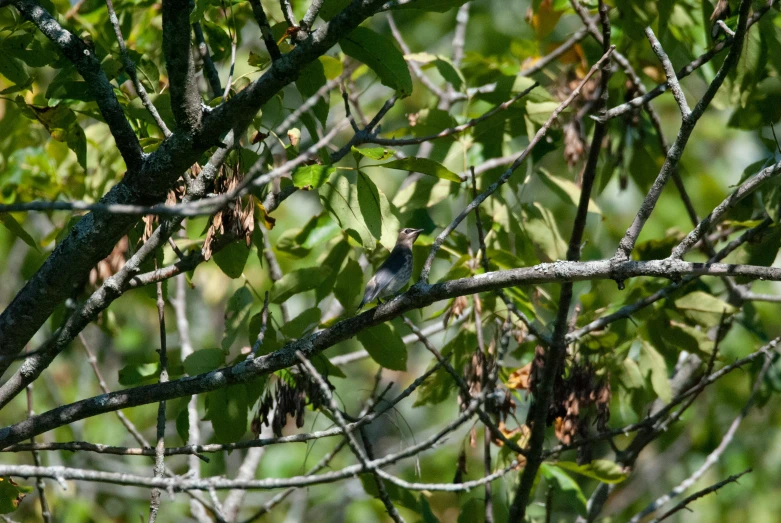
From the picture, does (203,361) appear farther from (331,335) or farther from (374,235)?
(374,235)

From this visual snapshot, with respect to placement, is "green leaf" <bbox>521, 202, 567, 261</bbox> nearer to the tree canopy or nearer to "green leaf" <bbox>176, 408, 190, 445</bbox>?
A: the tree canopy

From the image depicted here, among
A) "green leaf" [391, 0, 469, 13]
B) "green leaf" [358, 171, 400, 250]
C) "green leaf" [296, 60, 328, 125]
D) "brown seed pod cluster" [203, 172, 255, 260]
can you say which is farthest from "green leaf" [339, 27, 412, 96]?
"brown seed pod cluster" [203, 172, 255, 260]

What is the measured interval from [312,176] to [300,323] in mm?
897

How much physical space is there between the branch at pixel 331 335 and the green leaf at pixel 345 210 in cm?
31

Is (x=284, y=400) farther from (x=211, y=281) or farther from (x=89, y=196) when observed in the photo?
Answer: (x=211, y=281)

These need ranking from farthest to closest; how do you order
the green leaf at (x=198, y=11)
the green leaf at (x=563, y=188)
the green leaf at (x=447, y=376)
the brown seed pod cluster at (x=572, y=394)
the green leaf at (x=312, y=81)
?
the green leaf at (x=563, y=188)
the green leaf at (x=447, y=376)
the brown seed pod cluster at (x=572, y=394)
the green leaf at (x=312, y=81)
the green leaf at (x=198, y=11)

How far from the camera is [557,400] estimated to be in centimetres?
373

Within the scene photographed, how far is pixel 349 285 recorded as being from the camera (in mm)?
3730

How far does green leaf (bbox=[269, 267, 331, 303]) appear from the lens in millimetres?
3533

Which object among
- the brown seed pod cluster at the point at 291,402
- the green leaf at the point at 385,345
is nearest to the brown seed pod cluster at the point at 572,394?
the green leaf at the point at 385,345

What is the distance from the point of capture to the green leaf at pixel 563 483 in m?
3.69

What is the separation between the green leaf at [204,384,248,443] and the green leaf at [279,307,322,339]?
331 millimetres

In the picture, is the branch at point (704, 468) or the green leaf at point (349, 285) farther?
the branch at point (704, 468)

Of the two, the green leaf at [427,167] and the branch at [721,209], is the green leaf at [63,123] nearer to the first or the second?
the green leaf at [427,167]
